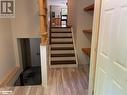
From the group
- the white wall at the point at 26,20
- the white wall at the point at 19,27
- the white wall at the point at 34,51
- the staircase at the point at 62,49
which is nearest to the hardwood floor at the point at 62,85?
the staircase at the point at 62,49

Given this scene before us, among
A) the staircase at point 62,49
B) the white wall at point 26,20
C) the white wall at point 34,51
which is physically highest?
the white wall at point 26,20

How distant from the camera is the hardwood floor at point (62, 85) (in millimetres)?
2723

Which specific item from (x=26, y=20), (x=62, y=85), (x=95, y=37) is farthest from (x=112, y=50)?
(x=26, y=20)

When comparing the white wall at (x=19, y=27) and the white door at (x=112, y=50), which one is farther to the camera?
the white wall at (x=19, y=27)

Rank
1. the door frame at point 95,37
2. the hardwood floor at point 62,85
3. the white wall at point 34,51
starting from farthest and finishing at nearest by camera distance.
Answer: the white wall at point 34,51
the hardwood floor at point 62,85
the door frame at point 95,37

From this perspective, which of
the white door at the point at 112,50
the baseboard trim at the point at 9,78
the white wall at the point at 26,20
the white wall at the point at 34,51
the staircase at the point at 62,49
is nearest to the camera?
the white door at the point at 112,50

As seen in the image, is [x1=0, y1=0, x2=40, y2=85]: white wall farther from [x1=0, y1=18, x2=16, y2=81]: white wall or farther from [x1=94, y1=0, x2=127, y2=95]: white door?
[x1=94, y1=0, x2=127, y2=95]: white door

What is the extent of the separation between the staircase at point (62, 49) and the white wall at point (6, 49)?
1142 millimetres

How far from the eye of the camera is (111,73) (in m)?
1.65

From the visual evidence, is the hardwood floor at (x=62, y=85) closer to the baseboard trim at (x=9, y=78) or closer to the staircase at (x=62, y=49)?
the staircase at (x=62, y=49)

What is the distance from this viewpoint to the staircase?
161 inches

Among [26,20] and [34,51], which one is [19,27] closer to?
[26,20]

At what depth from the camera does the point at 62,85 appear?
3.01m

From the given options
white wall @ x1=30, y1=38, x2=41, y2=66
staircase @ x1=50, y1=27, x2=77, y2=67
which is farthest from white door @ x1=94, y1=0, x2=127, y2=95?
white wall @ x1=30, y1=38, x2=41, y2=66
